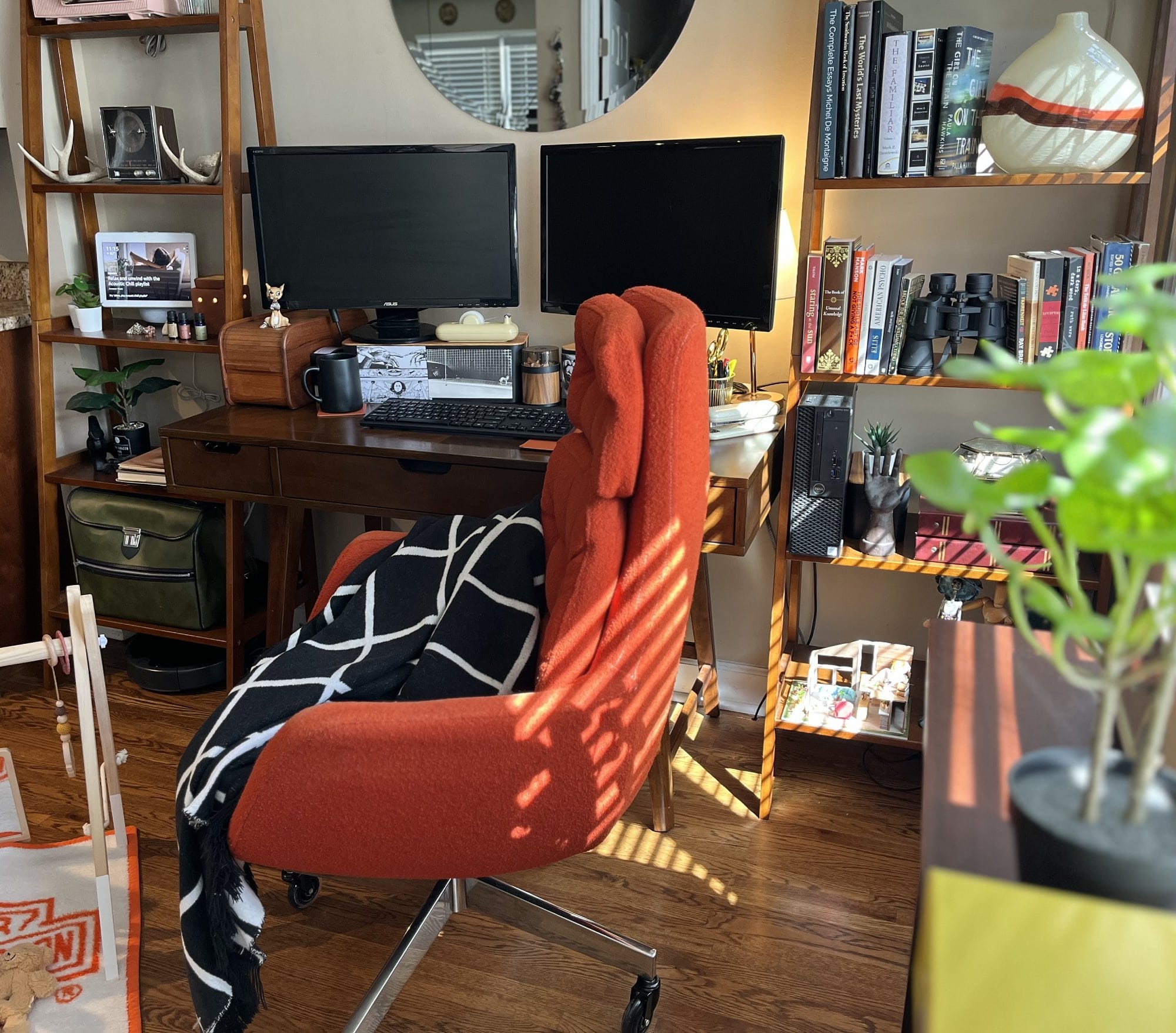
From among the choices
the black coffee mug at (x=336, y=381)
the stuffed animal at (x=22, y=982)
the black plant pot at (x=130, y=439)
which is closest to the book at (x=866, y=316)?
the black coffee mug at (x=336, y=381)

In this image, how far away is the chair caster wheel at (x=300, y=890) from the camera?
180 cm

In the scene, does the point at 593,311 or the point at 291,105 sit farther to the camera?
the point at 291,105

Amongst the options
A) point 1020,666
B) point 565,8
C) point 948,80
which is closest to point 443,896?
point 1020,666

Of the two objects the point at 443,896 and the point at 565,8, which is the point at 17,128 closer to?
the point at 565,8

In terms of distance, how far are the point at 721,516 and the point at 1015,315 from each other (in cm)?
59

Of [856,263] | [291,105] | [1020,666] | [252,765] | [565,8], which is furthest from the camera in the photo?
[291,105]

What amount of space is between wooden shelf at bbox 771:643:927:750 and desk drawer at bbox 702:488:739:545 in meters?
0.45

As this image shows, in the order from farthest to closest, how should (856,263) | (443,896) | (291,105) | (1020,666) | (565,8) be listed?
(291,105), (565,8), (856,263), (443,896), (1020,666)

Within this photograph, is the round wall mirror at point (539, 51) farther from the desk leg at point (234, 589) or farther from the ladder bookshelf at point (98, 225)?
the desk leg at point (234, 589)

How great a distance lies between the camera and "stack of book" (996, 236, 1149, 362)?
162 centimetres

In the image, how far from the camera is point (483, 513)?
193 cm

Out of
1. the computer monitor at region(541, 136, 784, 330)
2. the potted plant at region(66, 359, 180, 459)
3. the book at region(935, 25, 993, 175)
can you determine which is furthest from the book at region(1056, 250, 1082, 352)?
the potted plant at region(66, 359, 180, 459)

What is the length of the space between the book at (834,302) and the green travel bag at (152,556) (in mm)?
1469

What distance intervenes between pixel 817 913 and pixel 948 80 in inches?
55.1
